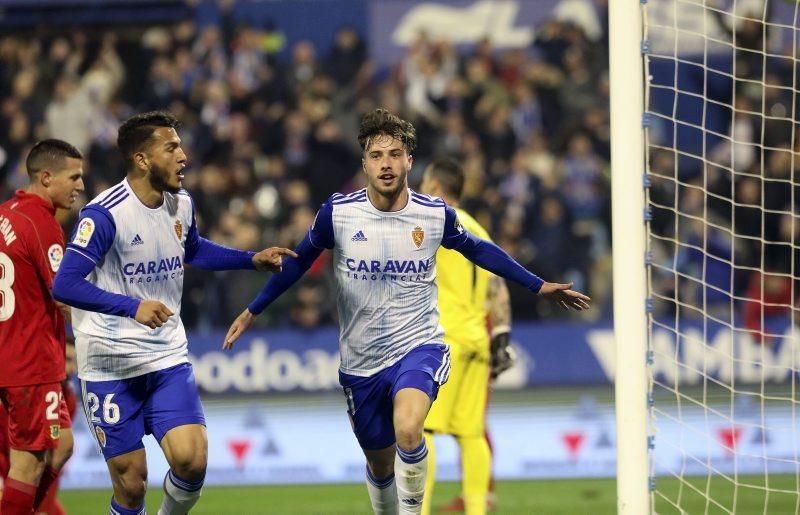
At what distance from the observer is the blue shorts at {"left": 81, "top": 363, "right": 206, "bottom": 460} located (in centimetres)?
641

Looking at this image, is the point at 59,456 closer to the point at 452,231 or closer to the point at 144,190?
the point at 144,190

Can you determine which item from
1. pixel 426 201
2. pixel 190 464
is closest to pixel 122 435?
pixel 190 464

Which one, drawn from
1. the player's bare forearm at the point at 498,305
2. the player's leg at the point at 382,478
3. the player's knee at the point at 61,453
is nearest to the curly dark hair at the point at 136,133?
the player's knee at the point at 61,453

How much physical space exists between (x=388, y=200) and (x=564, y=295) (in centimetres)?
107

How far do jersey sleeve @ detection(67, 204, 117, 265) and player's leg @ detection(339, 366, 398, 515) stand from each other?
A: 1.49 meters

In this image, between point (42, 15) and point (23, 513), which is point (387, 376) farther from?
point (42, 15)

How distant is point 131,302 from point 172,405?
701 mm

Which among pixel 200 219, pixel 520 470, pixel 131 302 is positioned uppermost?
pixel 131 302

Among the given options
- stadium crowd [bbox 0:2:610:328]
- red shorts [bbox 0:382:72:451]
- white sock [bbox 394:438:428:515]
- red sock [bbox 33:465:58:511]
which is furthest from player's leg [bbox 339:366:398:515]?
stadium crowd [bbox 0:2:610:328]

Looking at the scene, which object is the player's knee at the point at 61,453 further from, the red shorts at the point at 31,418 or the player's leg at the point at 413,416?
the player's leg at the point at 413,416

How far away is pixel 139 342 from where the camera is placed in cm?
646

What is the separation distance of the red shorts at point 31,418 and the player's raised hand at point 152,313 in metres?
1.39

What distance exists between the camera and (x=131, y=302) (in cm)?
600

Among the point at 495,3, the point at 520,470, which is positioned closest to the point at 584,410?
the point at 520,470
